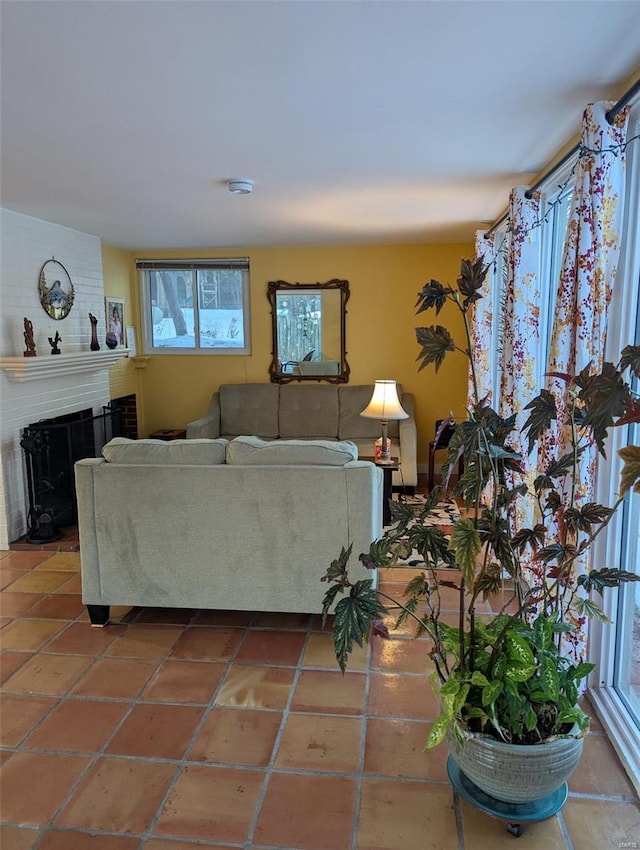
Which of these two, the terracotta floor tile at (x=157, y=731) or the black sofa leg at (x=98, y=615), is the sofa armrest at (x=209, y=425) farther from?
the terracotta floor tile at (x=157, y=731)

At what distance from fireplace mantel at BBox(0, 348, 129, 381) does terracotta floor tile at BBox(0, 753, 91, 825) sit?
2659mm

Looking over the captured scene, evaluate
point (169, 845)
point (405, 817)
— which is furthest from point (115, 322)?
point (405, 817)

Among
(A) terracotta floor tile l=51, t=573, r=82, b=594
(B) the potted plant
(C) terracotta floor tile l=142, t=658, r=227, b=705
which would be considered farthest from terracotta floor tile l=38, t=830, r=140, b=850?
(A) terracotta floor tile l=51, t=573, r=82, b=594

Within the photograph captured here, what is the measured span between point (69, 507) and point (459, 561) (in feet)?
12.8

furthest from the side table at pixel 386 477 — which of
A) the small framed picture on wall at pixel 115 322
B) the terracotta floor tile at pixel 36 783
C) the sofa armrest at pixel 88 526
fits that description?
Answer: the small framed picture on wall at pixel 115 322

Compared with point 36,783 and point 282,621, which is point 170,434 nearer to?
point 282,621

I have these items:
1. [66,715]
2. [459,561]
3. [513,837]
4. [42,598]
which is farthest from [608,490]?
[42,598]

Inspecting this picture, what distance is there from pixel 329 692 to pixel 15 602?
1.97m

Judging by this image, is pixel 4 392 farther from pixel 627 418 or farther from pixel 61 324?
pixel 627 418

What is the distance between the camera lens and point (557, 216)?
131 inches

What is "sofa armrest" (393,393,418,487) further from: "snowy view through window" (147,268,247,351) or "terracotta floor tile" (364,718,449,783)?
"terracotta floor tile" (364,718,449,783)

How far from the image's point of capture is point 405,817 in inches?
74.5

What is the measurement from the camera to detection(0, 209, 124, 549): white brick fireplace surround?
4168mm

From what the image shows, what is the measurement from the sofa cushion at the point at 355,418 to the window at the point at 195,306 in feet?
4.02
